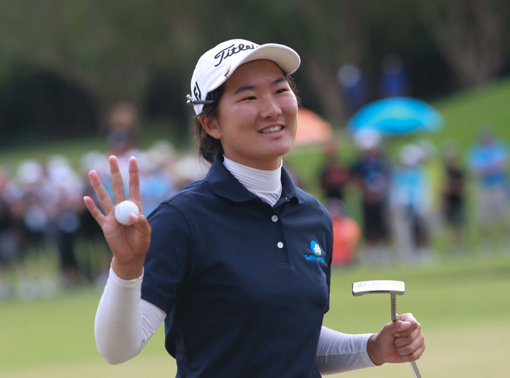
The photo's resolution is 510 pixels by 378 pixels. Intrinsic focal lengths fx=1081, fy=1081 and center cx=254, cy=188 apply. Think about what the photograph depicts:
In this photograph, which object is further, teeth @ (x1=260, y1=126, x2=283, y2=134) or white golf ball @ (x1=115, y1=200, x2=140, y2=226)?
teeth @ (x1=260, y1=126, x2=283, y2=134)

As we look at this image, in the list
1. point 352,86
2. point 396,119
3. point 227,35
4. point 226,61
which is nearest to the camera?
point 226,61

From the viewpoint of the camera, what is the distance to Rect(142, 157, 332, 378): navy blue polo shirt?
3080 millimetres

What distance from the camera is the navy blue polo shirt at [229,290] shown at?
121 inches

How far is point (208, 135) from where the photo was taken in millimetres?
3570

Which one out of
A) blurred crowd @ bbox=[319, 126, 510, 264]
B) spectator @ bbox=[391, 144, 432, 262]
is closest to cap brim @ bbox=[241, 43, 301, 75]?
blurred crowd @ bbox=[319, 126, 510, 264]

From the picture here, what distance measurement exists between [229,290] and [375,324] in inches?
Result: 317

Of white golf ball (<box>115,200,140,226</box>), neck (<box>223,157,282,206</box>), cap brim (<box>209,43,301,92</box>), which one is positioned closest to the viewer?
white golf ball (<box>115,200,140,226</box>)

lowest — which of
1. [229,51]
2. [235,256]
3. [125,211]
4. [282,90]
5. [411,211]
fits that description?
[235,256]

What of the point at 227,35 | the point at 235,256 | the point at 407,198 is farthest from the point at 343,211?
the point at 227,35

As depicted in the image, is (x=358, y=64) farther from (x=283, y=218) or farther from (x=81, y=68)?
(x=283, y=218)

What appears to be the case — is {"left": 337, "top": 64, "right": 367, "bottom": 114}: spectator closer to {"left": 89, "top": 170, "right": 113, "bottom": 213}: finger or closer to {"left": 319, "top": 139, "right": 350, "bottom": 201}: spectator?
{"left": 319, "top": 139, "right": 350, "bottom": 201}: spectator

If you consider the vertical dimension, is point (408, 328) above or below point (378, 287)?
below

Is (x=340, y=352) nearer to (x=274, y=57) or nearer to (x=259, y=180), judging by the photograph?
(x=259, y=180)

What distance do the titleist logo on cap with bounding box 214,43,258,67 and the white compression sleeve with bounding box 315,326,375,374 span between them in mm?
965
